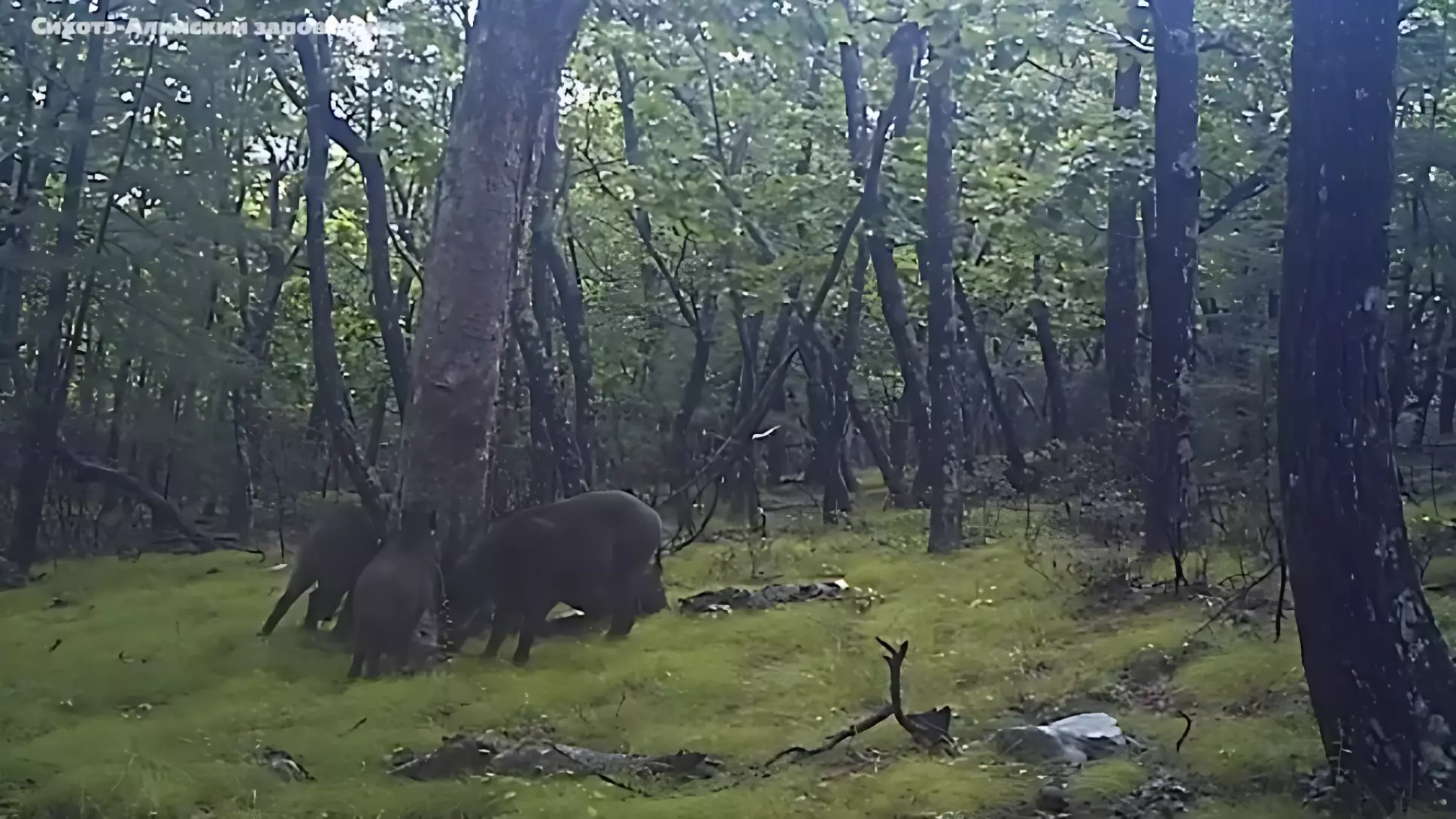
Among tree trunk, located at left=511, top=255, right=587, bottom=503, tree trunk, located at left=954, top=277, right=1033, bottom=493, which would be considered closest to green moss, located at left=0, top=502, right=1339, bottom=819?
tree trunk, located at left=511, top=255, right=587, bottom=503

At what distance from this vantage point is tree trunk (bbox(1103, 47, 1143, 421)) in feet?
47.3

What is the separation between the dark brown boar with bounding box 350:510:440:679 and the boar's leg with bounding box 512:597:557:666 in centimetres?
62

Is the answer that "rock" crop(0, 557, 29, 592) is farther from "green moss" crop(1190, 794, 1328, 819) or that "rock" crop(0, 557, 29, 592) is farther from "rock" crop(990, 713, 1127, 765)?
"green moss" crop(1190, 794, 1328, 819)

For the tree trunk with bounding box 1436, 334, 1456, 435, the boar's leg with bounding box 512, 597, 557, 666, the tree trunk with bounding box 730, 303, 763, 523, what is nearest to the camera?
the boar's leg with bounding box 512, 597, 557, 666

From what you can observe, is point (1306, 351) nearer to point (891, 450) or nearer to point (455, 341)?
point (455, 341)

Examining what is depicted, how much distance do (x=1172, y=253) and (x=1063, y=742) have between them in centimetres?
609

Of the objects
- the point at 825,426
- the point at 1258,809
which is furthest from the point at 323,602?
the point at 825,426

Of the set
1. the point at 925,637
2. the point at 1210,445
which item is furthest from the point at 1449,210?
the point at 925,637

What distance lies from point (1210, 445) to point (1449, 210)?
3.32 m

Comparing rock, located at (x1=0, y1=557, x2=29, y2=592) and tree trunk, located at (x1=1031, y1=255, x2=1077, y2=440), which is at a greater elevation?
tree trunk, located at (x1=1031, y1=255, x2=1077, y2=440)

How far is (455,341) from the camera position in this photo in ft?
28.8

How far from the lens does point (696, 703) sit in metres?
7.43

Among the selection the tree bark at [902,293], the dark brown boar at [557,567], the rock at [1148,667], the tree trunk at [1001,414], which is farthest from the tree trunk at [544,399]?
the tree trunk at [1001,414]

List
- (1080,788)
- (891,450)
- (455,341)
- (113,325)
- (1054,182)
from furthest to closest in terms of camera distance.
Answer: (891,450), (1054,182), (113,325), (455,341), (1080,788)
